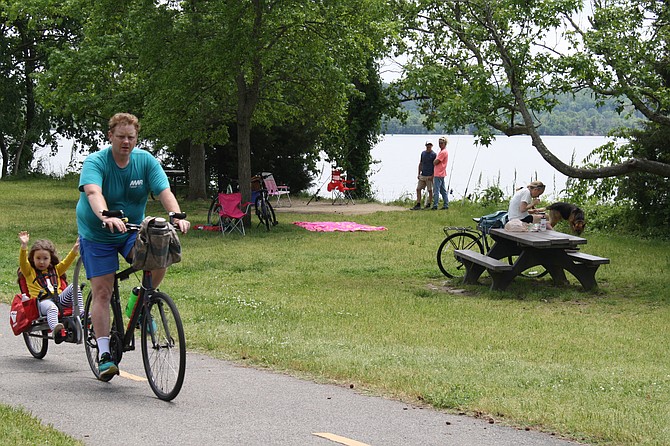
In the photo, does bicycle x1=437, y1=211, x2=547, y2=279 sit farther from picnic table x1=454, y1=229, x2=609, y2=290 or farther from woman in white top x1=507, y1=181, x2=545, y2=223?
picnic table x1=454, y1=229, x2=609, y2=290

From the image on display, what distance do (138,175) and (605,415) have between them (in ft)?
11.2

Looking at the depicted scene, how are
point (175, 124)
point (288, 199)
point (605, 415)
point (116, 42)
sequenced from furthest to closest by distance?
1. point (288, 199)
2. point (116, 42)
3. point (175, 124)
4. point (605, 415)

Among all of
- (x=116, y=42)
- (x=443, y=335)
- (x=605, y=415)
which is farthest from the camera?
(x=116, y=42)

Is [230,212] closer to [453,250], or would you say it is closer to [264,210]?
[264,210]

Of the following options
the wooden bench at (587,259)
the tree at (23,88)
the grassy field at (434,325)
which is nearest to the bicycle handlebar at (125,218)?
the grassy field at (434,325)

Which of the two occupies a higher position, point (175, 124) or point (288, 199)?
point (175, 124)

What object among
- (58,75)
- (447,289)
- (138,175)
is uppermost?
(58,75)

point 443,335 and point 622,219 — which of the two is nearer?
point 443,335

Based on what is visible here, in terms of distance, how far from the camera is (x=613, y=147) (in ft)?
75.5

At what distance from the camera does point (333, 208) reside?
28.4m

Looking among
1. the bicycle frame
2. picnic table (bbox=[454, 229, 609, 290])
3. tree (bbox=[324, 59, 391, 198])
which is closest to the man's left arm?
the bicycle frame

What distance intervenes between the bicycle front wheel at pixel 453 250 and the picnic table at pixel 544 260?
1044mm

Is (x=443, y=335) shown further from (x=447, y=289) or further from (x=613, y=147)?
(x=613, y=147)

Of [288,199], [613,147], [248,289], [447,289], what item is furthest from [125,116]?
[288,199]
